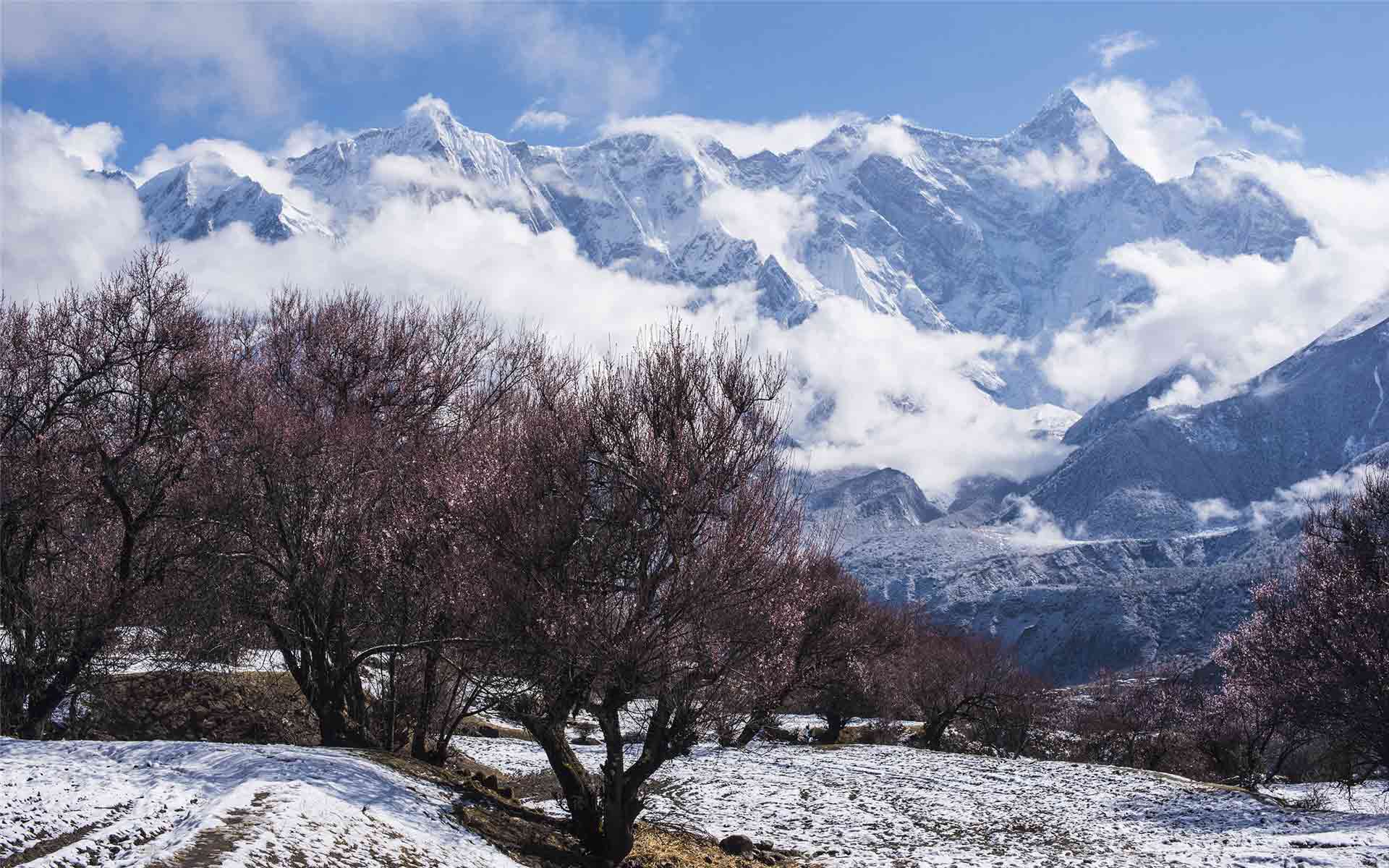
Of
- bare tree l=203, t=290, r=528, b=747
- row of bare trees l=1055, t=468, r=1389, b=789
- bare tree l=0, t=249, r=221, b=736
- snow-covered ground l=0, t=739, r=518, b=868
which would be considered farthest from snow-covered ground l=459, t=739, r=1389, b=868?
bare tree l=0, t=249, r=221, b=736

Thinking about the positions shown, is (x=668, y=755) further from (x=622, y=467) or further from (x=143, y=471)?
(x=143, y=471)

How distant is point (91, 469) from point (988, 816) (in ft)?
88.8

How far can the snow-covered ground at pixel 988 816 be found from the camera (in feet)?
83.6

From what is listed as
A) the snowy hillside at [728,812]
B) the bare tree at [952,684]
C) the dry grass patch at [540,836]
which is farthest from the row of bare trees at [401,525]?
the bare tree at [952,684]

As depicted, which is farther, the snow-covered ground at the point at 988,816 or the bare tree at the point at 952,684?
the bare tree at the point at 952,684

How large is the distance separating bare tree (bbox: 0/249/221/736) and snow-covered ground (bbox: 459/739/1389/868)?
45.4ft

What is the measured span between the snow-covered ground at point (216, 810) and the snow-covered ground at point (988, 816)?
668cm

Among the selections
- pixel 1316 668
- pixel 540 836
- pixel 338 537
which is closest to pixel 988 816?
pixel 1316 668

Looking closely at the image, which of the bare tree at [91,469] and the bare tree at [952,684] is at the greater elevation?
the bare tree at [91,469]

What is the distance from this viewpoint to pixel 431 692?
80.0ft

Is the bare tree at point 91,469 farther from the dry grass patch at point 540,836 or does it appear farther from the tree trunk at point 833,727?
the tree trunk at point 833,727

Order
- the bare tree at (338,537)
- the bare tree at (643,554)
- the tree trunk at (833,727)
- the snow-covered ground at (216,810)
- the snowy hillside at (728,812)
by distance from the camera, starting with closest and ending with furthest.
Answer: the snow-covered ground at (216,810) < the snowy hillside at (728,812) < the bare tree at (643,554) < the bare tree at (338,537) < the tree trunk at (833,727)

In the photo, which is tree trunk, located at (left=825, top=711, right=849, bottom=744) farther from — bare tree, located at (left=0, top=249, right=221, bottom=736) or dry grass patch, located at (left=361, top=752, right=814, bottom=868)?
bare tree, located at (left=0, top=249, right=221, bottom=736)

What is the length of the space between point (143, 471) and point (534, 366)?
11731mm
